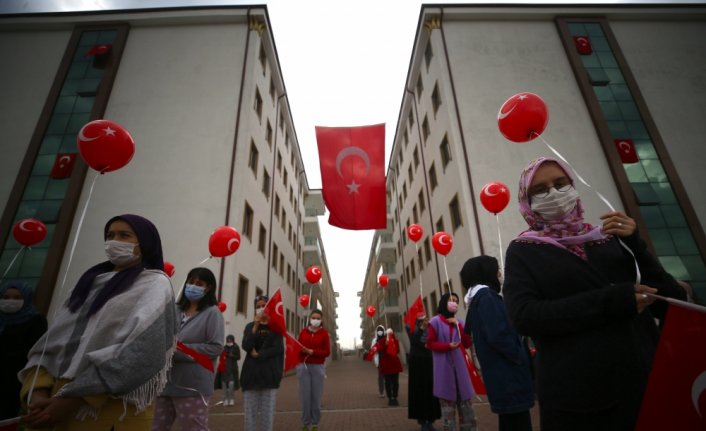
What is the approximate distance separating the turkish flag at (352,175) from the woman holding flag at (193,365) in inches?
212

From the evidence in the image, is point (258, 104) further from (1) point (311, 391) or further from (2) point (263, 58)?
(1) point (311, 391)

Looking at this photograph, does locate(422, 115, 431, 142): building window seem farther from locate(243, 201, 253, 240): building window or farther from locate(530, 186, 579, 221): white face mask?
locate(530, 186, 579, 221): white face mask

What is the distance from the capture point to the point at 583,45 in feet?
49.9

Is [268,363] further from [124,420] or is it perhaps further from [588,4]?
[588,4]

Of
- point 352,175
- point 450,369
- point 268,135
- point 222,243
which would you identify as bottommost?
point 450,369

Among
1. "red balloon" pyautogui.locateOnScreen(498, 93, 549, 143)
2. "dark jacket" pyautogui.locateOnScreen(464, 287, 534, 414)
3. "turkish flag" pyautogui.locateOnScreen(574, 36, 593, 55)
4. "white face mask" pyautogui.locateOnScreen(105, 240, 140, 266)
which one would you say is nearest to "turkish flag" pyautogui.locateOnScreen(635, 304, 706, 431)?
"dark jacket" pyautogui.locateOnScreen(464, 287, 534, 414)

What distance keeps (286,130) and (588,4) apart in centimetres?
1805

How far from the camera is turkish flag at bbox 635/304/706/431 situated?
3.36ft

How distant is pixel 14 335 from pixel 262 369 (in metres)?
2.60

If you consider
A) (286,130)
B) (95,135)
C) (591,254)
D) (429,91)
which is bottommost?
(591,254)

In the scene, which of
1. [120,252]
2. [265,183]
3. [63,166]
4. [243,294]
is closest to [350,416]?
[120,252]

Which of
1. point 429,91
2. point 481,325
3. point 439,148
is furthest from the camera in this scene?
point 429,91

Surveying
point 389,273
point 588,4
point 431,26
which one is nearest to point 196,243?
point 431,26

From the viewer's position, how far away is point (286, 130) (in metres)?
22.5
